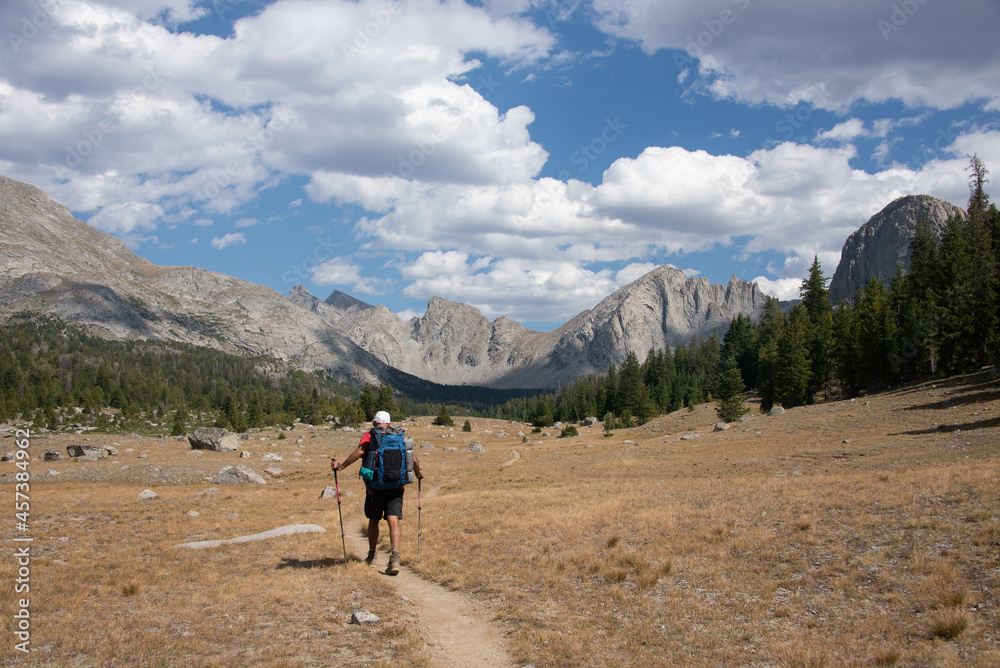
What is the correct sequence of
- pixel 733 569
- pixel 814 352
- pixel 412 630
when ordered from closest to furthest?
pixel 412 630
pixel 733 569
pixel 814 352

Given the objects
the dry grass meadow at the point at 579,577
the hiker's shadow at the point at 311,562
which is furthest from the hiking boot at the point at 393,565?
the hiker's shadow at the point at 311,562

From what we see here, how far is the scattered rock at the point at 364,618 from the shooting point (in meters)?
8.82

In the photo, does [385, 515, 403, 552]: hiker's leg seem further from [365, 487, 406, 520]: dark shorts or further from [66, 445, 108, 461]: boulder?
[66, 445, 108, 461]: boulder

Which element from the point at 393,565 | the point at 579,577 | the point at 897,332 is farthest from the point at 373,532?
the point at 897,332

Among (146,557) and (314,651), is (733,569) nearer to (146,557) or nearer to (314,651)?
(314,651)

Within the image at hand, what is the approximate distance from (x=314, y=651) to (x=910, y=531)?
12.1 metres

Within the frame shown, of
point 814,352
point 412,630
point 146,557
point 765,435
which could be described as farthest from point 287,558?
point 814,352

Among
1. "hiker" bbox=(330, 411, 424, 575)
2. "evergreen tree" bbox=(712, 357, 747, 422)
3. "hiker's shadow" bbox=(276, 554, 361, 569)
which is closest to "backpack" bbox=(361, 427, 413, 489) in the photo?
"hiker" bbox=(330, 411, 424, 575)

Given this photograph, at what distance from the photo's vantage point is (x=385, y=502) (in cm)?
1237

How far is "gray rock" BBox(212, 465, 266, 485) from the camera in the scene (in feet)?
110

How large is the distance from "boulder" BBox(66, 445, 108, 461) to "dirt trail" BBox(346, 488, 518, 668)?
51602 millimetres

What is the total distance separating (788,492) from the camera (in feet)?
58.3

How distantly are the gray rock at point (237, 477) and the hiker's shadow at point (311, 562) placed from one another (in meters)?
23.4

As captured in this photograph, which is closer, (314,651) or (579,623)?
(314,651)
